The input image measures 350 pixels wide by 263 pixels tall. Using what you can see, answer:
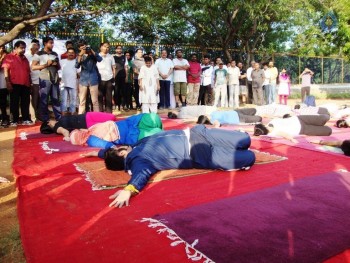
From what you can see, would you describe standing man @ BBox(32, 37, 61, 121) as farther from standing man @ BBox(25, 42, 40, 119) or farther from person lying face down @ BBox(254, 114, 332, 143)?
person lying face down @ BBox(254, 114, 332, 143)

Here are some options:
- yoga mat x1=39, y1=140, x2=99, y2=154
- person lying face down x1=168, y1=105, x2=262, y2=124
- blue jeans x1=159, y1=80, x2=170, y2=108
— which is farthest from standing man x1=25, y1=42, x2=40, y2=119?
person lying face down x1=168, y1=105, x2=262, y2=124

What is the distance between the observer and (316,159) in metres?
4.01

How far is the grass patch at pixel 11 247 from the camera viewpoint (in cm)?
199

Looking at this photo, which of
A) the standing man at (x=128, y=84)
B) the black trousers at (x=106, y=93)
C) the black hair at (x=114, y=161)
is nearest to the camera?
the black hair at (x=114, y=161)

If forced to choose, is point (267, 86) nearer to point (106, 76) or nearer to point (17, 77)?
point (106, 76)

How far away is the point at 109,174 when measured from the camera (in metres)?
3.44

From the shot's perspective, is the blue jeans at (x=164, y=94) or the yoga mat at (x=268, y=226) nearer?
the yoga mat at (x=268, y=226)

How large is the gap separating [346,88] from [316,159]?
1619 centimetres

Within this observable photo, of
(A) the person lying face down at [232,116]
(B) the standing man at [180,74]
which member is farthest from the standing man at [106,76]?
(B) the standing man at [180,74]

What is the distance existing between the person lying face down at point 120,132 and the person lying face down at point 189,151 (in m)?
1.22

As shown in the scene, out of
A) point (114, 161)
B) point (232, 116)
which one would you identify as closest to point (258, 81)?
point (232, 116)

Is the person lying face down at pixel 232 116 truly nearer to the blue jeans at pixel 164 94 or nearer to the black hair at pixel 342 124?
the black hair at pixel 342 124

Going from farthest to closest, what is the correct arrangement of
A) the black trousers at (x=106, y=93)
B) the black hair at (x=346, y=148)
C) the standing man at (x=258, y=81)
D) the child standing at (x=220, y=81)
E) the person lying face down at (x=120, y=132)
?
the standing man at (x=258, y=81), the child standing at (x=220, y=81), the black trousers at (x=106, y=93), the person lying face down at (x=120, y=132), the black hair at (x=346, y=148)

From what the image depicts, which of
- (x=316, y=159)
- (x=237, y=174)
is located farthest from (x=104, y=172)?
(x=316, y=159)
